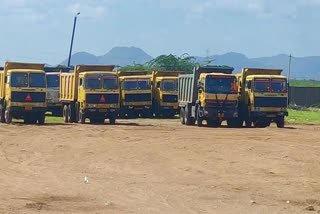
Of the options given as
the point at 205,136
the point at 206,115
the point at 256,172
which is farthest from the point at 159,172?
the point at 206,115

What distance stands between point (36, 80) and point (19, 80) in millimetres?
837

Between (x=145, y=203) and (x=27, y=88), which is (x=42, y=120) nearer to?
(x=27, y=88)

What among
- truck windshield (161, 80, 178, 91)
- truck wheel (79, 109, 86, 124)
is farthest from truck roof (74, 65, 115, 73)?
truck windshield (161, 80, 178, 91)

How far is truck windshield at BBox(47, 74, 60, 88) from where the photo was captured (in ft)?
180

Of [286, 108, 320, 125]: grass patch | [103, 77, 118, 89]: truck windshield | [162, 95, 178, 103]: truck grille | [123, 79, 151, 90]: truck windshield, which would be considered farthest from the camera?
[162, 95, 178, 103]: truck grille

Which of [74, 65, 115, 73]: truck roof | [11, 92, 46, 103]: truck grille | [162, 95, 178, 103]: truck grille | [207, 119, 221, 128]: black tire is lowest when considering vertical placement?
[207, 119, 221, 128]: black tire

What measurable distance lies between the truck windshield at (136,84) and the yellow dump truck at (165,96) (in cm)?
106

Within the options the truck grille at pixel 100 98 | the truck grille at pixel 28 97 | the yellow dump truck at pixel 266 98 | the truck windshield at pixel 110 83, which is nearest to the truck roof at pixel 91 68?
the truck windshield at pixel 110 83

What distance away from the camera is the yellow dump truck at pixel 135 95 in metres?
54.4

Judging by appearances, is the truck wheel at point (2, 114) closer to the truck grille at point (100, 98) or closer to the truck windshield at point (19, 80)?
the truck windshield at point (19, 80)

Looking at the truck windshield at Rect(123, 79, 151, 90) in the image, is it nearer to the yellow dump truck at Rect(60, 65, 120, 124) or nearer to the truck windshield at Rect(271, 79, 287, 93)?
the yellow dump truck at Rect(60, 65, 120, 124)

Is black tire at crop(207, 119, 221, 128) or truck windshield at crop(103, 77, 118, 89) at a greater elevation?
truck windshield at crop(103, 77, 118, 89)

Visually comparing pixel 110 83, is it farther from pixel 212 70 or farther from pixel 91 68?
pixel 212 70

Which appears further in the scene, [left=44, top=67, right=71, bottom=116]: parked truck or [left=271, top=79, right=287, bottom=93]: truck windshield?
[left=44, top=67, right=71, bottom=116]: parked truck
